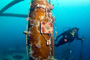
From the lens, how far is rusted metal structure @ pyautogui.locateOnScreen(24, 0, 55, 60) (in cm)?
236

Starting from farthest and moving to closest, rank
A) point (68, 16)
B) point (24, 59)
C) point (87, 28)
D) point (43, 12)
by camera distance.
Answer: point (68, 16)
point (87, 28)
point (24, 59)
point (43, 12)

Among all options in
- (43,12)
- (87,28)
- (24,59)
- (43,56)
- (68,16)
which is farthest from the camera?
(68,16)

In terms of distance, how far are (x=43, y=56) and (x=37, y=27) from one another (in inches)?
28.7

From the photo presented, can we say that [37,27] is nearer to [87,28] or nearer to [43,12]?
[43,12]

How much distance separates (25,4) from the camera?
12325 cm

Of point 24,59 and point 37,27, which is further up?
point 37,27

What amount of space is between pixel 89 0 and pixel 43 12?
8511 cm

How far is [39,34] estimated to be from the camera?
2.38 meters

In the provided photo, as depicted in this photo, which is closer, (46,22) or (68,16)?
(46,22)

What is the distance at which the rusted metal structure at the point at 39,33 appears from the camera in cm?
236

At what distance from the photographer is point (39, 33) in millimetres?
2375

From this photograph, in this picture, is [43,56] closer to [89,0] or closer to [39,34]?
[39,34]

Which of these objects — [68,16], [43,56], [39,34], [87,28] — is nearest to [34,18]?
[39,34]

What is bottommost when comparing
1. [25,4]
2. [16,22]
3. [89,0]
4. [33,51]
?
[33,51]
